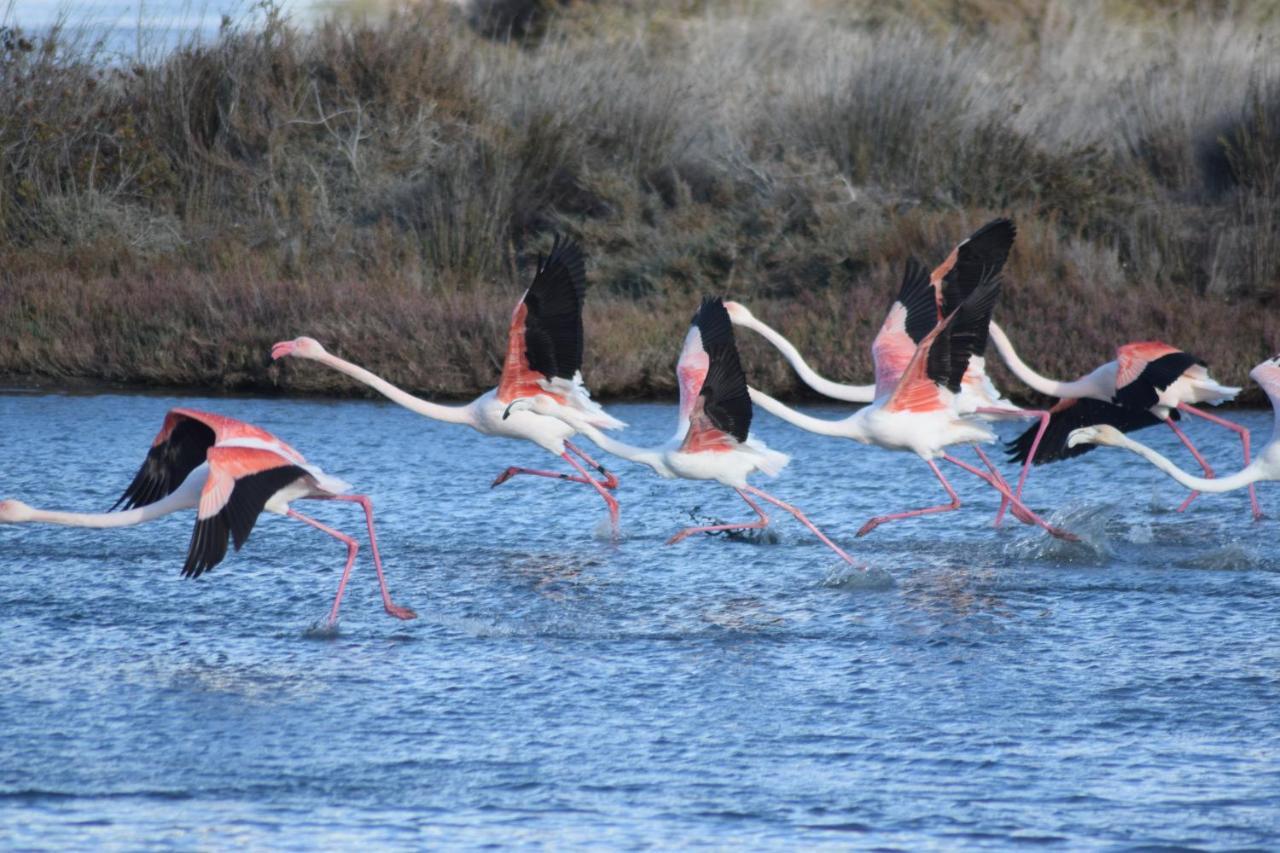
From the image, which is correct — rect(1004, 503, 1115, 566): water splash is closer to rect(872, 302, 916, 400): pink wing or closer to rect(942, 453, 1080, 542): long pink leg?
rect(942, 453, 1080, 542): long pink leg

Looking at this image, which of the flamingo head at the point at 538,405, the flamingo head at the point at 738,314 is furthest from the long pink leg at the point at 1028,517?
the flamingo head at the point at 538,405

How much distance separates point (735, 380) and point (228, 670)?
2245 millimetres

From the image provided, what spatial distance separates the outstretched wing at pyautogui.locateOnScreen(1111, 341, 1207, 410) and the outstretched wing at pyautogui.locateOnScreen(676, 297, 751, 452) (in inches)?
81.4

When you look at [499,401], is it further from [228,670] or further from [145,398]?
[145,398]

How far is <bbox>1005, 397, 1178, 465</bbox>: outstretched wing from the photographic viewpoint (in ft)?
28.8

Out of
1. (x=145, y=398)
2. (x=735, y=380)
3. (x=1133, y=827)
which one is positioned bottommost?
(x=145, y=398)

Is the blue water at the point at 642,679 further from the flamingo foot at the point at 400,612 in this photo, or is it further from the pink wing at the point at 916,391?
the pink wing at the point at 916,391

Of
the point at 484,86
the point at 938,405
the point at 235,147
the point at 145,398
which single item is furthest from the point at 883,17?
the point at 938,405

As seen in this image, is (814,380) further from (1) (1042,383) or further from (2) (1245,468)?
(2) (1245,468)

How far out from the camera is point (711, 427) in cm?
724

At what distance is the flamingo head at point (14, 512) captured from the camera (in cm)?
611

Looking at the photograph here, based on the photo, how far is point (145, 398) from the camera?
439 inches

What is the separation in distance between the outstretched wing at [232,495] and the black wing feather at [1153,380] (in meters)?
4.05

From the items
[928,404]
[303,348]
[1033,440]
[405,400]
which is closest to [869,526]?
[928,404]
